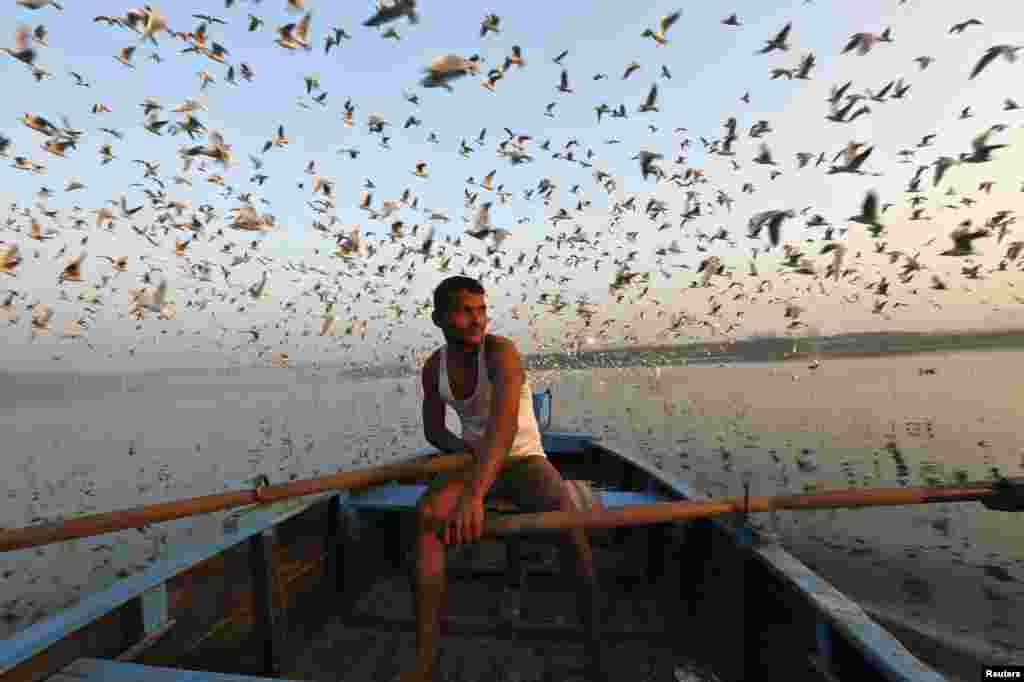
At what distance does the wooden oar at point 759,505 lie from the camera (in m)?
3.23

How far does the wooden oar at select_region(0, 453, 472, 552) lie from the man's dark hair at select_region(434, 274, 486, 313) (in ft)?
3.76

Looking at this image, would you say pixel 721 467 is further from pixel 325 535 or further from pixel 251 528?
pixel 251 528

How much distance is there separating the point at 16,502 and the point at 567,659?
1686cm

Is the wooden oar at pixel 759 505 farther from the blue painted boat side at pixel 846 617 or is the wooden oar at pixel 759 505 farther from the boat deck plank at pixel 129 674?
the boat deck plank at pixel 129 674

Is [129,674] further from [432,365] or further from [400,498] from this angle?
[400,498]

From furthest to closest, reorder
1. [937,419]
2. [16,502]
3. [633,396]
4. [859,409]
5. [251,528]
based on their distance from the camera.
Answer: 1. [633,396]
2. [859,409]
3. [937,419]
4. [16,502]
5. [251,528]

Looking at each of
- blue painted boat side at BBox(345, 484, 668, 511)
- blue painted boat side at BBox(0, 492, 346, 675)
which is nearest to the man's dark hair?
blue painted boat side at BBox(345, 484, 668, 511)

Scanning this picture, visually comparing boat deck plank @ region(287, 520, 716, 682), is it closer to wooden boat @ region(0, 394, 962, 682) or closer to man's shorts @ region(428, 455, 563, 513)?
wooden boat @ region(0, 394, 962, 682)

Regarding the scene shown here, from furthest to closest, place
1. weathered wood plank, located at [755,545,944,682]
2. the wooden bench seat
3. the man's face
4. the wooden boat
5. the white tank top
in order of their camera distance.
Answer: the wooden bench seat → the white tank top → the man's face → the wooden boat → weathered wood plank, located at [755,545,944,682]

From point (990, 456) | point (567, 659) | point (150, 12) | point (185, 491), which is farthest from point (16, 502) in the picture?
point (990, 456)

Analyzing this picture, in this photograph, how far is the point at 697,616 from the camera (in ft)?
15.4

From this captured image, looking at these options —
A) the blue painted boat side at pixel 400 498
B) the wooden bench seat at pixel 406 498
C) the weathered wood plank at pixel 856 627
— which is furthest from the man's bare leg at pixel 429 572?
the weathered wood plank at pixel 856 627

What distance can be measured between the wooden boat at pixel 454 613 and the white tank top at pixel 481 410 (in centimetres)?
61

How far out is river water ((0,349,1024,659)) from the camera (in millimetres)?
8078
